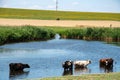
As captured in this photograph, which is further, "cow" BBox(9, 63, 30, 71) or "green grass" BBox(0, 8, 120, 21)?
"green grass" BBox(0, 8, 120, 21)

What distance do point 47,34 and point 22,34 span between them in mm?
5874

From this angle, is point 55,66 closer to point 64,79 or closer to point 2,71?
point 2,71

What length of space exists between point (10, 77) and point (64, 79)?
16.0 ft

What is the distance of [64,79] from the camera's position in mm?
21562

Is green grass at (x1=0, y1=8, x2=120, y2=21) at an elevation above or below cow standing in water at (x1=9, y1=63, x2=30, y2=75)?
above

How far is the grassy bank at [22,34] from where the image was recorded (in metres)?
50.9

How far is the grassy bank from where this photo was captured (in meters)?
50.9

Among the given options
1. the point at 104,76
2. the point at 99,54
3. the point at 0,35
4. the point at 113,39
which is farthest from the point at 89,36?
the point at 104,76

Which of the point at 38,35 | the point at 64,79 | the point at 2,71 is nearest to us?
the point at 64,79

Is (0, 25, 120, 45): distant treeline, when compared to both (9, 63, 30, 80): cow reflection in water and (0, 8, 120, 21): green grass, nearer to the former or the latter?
(9, 63, 30, 80): cow reflection in water

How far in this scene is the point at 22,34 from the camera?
54.5 meters

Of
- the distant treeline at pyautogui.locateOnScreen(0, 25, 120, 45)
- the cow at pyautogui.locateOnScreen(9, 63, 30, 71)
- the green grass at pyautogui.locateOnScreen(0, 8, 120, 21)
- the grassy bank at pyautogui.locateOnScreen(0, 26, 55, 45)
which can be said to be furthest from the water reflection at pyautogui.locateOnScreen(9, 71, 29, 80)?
the green grass at pyautogui.locateOnScreen(0, 8, 120, 21)

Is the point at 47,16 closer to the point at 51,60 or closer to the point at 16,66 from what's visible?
the point at 51,60

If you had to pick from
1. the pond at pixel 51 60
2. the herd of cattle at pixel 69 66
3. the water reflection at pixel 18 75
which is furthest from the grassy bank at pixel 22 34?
the water reflection at pixel 18 75
